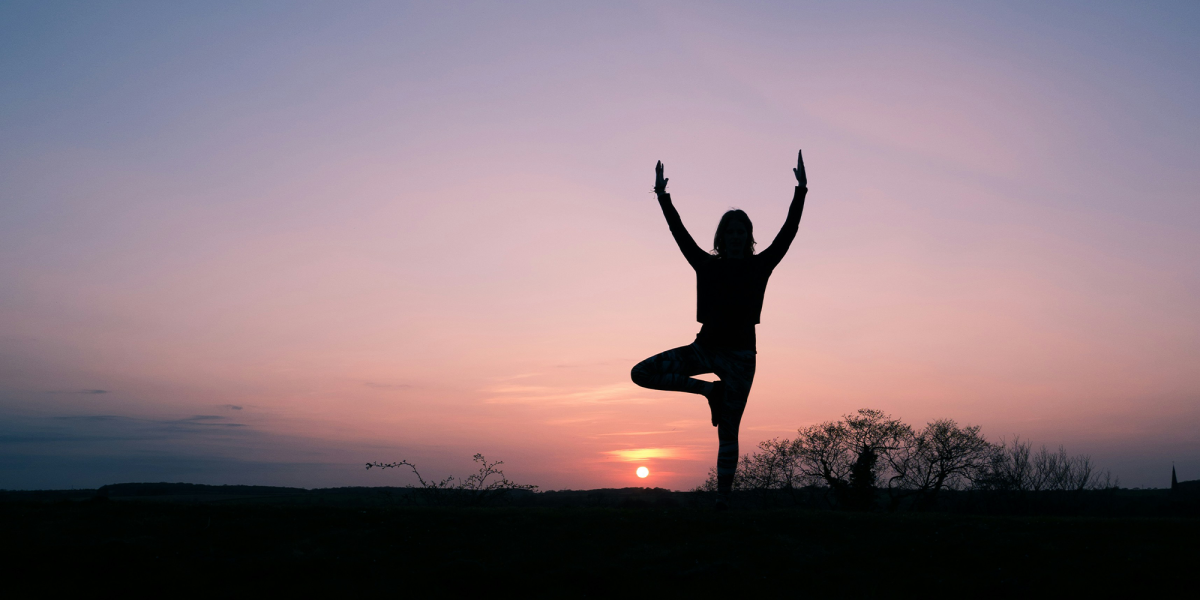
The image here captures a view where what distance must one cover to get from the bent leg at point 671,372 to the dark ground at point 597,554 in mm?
1543

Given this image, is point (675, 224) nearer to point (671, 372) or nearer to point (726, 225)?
point (726, 225)

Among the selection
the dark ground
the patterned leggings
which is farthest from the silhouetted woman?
the dark ground

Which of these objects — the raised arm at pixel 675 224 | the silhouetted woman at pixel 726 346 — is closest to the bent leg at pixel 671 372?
the silhouetted woman at pixel 726 346

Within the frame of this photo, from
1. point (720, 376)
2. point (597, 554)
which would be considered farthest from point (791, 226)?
point (597, 554)

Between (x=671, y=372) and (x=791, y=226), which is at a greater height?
(x=791, y=226)

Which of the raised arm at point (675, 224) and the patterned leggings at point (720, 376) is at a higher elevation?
the raised arm at point (675, 224)

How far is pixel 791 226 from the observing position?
943 centimetres

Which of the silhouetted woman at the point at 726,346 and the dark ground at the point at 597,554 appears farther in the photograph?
the silhouetted woman at the point at 726,346

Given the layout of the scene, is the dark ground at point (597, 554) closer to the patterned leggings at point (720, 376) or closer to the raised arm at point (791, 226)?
the patterned leggings at point (720, 376)

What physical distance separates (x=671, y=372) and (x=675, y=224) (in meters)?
2.04

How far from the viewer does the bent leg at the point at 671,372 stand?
9.12m

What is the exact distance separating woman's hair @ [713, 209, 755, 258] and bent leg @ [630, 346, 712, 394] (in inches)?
60.1

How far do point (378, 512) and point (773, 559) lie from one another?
16.1 ft

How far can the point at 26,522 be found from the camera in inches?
319
